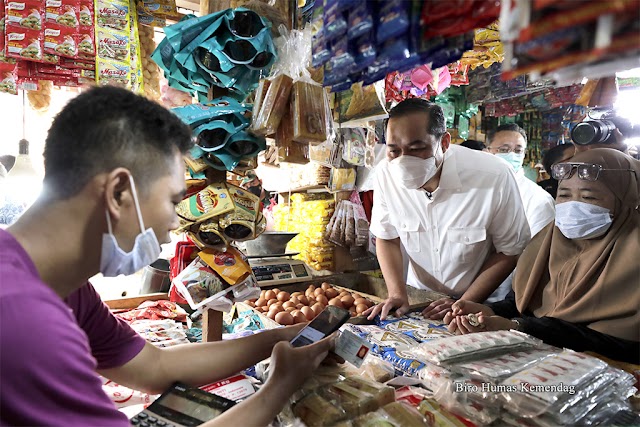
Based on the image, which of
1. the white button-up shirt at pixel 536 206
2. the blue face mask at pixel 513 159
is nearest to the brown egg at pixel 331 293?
the white button-up shirt at pixel 536 206

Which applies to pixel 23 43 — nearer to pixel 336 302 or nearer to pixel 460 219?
pixel 336 302

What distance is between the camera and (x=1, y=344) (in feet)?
2.46

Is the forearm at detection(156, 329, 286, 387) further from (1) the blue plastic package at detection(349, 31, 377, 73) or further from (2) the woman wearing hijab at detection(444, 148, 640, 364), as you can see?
(1) the blue plastic package at detection(349, 31, 377, 73)

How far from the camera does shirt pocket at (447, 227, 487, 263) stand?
106 inches

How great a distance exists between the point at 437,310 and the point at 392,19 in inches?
66.6

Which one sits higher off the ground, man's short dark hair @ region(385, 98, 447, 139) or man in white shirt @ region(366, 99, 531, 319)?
man's short dark hair @ region(385, 98, 447, 139)

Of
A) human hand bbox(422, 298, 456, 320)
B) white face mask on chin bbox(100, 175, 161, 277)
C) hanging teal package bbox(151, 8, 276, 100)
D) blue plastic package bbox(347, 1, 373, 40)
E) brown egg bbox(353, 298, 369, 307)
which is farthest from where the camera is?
brown egg bbox(353, 298, 369, 307)

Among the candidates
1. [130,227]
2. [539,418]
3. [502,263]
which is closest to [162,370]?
[130,227]

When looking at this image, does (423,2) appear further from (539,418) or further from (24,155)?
(24,155)

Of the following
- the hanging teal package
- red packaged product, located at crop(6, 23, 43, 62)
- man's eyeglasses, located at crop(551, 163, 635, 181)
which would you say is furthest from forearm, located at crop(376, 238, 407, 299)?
red packaged product, located at crop(6, 23, 43, 62)

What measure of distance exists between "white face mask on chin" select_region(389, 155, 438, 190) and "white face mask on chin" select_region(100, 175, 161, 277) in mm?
1630

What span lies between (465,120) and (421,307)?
3.16 metres

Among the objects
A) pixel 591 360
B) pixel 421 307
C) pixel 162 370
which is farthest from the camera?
pixel 421 307

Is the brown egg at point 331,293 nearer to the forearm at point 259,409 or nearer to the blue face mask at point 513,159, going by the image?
the forearm at point 259,409
